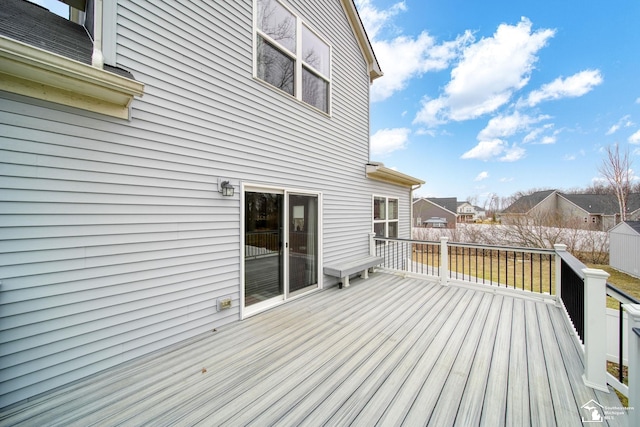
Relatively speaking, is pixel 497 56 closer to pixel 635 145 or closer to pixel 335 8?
pixel 335 8

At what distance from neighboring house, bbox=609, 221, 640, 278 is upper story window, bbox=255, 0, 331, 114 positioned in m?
14.2

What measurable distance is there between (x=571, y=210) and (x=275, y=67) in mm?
34800

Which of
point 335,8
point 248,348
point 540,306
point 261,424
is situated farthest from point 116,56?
point 540,306

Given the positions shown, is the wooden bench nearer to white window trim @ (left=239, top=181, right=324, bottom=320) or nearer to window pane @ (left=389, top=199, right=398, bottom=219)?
white window trim @ (left=239, top=181, right=324, bottom=320)

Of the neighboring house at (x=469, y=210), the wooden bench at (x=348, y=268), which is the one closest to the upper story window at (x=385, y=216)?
the wooden bench at (x=348, y=268)

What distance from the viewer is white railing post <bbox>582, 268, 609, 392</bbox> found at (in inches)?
78.1

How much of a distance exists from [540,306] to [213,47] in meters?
6.17

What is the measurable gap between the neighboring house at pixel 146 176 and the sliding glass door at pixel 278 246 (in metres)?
0.03

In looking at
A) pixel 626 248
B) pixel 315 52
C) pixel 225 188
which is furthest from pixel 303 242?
pixel 626 248

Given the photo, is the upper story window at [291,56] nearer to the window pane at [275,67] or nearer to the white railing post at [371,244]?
the window pane at [275,67]

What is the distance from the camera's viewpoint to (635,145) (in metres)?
13.1

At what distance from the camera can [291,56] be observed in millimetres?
4215

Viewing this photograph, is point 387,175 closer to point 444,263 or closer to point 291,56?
point 444,263

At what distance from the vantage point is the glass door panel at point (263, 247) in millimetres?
3486
